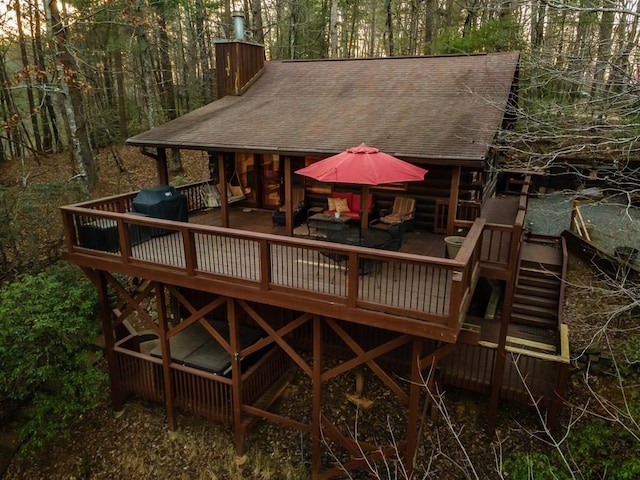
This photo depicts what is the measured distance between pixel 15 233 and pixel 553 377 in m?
13.2

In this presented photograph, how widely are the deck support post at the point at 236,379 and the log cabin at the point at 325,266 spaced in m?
0.05

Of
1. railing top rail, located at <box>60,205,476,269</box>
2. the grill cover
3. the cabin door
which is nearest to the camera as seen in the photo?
railing top rail, located at <box>60,205,476,269</box>

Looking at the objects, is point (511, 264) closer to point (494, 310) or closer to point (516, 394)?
point (516, 394)

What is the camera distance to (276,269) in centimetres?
686

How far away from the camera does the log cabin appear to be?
6.38 m

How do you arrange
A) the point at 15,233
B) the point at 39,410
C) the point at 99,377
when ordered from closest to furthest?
the point at 39,410 → the point at 99,377 → the point at 15,233

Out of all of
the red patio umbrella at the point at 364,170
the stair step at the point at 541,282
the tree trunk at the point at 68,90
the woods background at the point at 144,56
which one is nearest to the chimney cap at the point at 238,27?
the woods background at the point at 144,56

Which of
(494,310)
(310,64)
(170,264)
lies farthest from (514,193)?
(170,264)

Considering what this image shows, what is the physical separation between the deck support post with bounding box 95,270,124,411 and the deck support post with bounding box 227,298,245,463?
274 centimetres

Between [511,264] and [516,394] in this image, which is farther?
[516,394]

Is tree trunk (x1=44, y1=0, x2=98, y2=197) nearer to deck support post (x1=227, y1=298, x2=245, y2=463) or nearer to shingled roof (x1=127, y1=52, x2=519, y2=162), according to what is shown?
shingled roof (x1=127, y1=52, x2=519, y2=162)

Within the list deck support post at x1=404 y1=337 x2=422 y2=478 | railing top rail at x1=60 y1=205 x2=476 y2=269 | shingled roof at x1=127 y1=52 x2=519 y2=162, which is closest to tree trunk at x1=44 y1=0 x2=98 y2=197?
shingled roof at x1=127 y1=52 x2=519 y2=162

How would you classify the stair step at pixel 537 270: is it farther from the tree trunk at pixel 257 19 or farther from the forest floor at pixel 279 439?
the tree trunk at pixel 257 19

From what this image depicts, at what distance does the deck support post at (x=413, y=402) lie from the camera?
20.4ft
